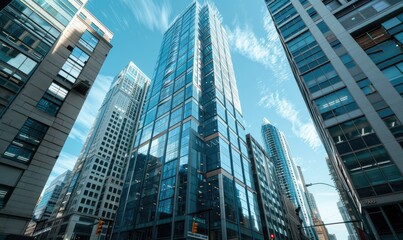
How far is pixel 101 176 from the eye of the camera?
3730 inches

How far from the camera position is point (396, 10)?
92.3 feet

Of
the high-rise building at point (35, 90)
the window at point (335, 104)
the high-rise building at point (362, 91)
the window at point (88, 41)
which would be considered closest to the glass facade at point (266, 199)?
the high-rise building at point (362, 91)

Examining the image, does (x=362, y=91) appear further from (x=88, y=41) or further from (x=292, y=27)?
(x=88, y=41)

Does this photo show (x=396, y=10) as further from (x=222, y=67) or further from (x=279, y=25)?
(x=222, y=67)

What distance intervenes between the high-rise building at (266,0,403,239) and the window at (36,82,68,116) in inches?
1229

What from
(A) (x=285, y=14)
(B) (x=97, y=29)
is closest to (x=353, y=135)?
(A) (x=285, y=14)

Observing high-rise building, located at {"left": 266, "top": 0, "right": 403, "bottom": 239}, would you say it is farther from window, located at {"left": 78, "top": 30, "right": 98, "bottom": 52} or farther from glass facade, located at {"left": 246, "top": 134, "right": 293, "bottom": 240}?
glass facade, located at {"left": 246, "top": 134, "right": 293, "bottom": 240}

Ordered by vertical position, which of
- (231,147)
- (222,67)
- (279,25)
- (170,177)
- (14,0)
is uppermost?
(222,67)

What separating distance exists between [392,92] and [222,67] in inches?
2390

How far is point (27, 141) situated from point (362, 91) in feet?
119

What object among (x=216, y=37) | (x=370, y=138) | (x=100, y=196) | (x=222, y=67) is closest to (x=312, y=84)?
(x=370, y=138)

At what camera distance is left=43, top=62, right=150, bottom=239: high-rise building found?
3127 inches

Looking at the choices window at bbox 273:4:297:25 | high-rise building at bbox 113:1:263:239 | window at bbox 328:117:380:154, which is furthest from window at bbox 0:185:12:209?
window at bbox 273:4:297:25

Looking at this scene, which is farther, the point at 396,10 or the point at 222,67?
the point at 222,67
